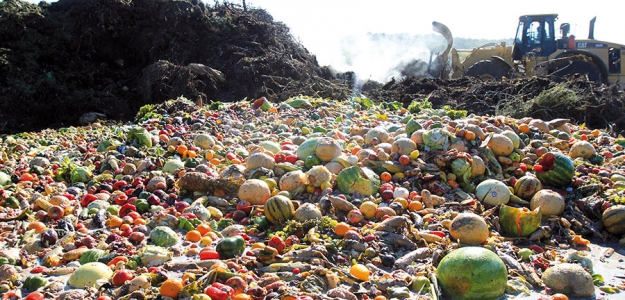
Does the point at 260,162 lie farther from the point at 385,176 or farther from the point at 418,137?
the point at 418,137

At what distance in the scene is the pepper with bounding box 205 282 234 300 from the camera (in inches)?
111

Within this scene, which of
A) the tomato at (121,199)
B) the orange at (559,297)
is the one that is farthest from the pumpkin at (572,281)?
the tomato at (121,199)

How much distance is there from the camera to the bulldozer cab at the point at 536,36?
16312 mm

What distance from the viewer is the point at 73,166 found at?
5977mm

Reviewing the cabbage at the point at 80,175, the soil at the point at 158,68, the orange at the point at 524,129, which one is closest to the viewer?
the cabbage at the point at 80,175

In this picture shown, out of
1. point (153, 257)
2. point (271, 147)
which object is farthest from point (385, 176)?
point (153, 257)

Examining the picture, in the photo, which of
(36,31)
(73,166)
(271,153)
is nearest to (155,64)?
(36,31)

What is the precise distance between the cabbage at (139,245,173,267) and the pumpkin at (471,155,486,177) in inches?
136

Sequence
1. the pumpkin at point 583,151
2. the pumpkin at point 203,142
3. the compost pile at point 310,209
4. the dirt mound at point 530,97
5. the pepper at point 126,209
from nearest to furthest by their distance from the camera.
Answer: the compost pile at point 310,209, the pepper at point 126,209, the pumpkin at point 583,151, the pumpkin at point 203,142, the dirt mound at point 530,97

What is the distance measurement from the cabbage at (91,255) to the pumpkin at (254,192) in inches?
59.2

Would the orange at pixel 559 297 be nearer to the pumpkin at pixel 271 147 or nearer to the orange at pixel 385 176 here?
the orange at pixel 385 176

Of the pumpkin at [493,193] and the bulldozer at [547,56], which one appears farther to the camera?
the bulldozer at [547,56]

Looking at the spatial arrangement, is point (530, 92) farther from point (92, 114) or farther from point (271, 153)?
point (92, 114)

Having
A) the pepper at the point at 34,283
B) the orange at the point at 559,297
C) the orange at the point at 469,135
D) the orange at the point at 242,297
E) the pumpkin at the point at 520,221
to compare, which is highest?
the orange at the point at 469,135
